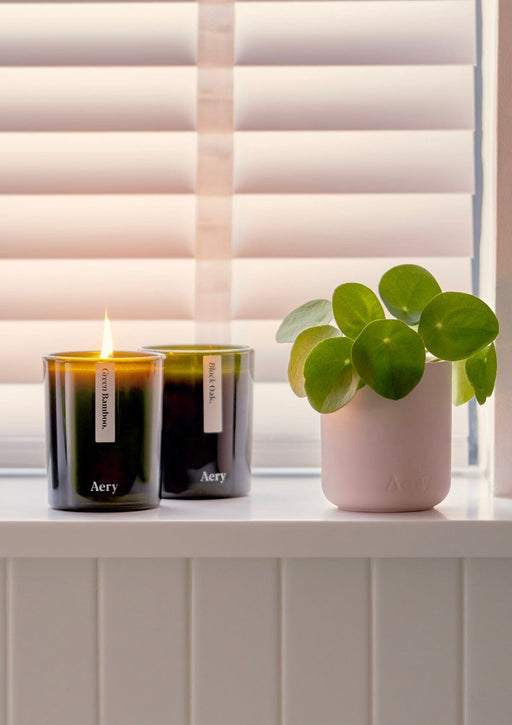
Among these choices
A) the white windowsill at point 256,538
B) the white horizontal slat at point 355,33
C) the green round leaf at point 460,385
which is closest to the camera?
the white windowsill at point 256,538

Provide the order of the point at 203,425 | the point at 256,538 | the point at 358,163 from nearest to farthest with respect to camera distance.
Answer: the point at 256,538, the point at 203,425, the point at 358,163

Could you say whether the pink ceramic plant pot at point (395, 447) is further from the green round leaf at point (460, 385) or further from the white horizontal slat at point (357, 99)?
the white horizontal slat at point (357, 99)

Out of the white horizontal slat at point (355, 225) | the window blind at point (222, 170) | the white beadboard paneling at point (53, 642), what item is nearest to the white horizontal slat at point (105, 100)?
the window blind at point (222, 170)

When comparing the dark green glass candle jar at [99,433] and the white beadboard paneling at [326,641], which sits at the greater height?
→ the dark green glass candle jar at [99,433]

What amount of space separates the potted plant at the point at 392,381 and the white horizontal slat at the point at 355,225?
17 centimetres

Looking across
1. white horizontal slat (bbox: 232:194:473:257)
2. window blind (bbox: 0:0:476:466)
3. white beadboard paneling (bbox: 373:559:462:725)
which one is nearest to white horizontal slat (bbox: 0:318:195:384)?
window blind (bbox: 0:0:476:466)

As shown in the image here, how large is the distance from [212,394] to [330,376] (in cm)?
13

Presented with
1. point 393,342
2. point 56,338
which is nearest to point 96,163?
point 56,338

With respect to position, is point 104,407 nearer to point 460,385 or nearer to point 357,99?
point 460,385

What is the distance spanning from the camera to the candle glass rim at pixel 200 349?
0.80 m

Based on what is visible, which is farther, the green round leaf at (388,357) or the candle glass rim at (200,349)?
the candle glass rim at (200,349)

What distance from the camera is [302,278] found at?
91 centimetres

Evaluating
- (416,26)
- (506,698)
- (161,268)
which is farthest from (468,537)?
(416,26)

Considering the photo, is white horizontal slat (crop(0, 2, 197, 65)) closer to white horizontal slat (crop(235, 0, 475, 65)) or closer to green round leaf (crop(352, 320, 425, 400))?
white horizontal slat (crop(235, 0, 475, 65))
